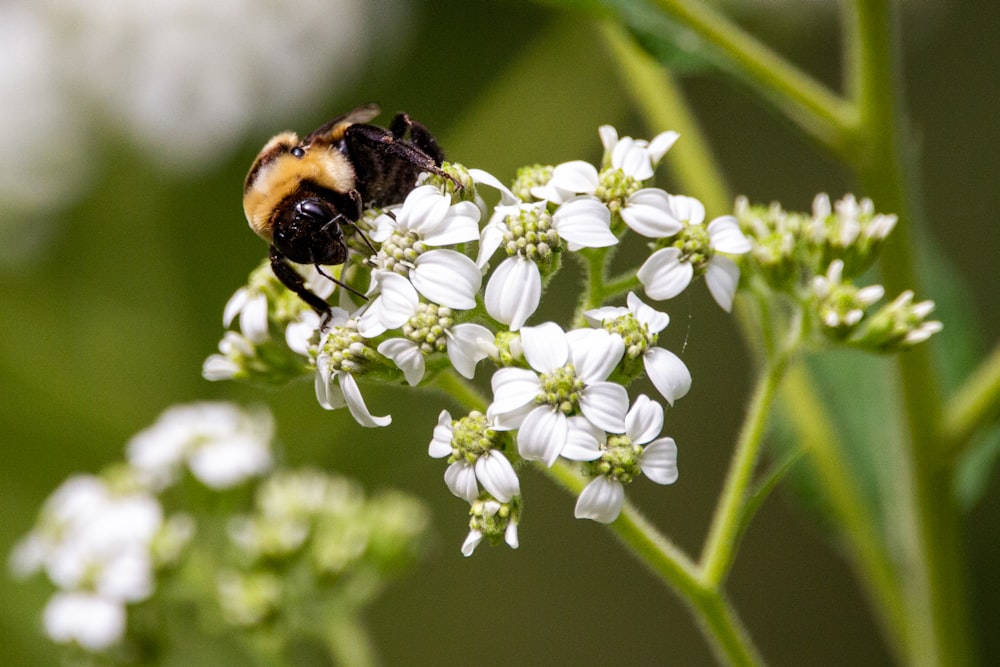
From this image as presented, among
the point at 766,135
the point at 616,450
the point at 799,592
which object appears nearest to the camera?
the point at 616,450

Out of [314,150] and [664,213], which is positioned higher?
[314,150]

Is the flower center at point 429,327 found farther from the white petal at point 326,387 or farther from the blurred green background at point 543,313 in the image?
the blurred green background at point 543,313

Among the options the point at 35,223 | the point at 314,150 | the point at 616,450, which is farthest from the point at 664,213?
the point at 35,223

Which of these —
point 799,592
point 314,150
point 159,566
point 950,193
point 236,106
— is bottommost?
point 799,592

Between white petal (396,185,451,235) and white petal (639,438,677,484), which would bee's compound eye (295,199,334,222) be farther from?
white petal (639,438,677,484)

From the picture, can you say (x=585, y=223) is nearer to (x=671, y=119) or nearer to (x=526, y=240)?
(x=526, y=240)

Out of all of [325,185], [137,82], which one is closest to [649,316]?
[325,185]

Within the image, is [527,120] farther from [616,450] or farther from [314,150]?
[616,450]
